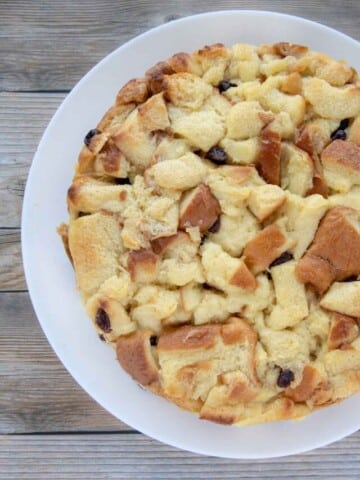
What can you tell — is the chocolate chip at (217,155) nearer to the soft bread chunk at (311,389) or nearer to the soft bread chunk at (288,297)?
the soft bread chunk at (288,297)

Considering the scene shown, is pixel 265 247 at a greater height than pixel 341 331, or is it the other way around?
pixel 265 247

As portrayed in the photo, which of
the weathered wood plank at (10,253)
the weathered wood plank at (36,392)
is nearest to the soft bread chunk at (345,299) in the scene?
the weathered wood plank at (36,392)

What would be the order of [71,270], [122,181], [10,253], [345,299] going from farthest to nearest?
[10,253] < [71,270] < [122,181] < [345,299]

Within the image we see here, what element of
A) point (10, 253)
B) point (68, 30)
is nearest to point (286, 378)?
point (10, 253)

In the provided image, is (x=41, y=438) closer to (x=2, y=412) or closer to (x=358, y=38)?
(x=2, y=412)

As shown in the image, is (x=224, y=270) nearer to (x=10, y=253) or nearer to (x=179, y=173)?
(x=179, y=173)

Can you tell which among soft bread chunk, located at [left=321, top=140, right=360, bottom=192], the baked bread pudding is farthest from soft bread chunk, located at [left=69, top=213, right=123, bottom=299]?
soft bread chunk, located at [left=321, top=140, right=360, bottom=192]

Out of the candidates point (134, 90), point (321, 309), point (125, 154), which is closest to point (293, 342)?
point (321, 309)
